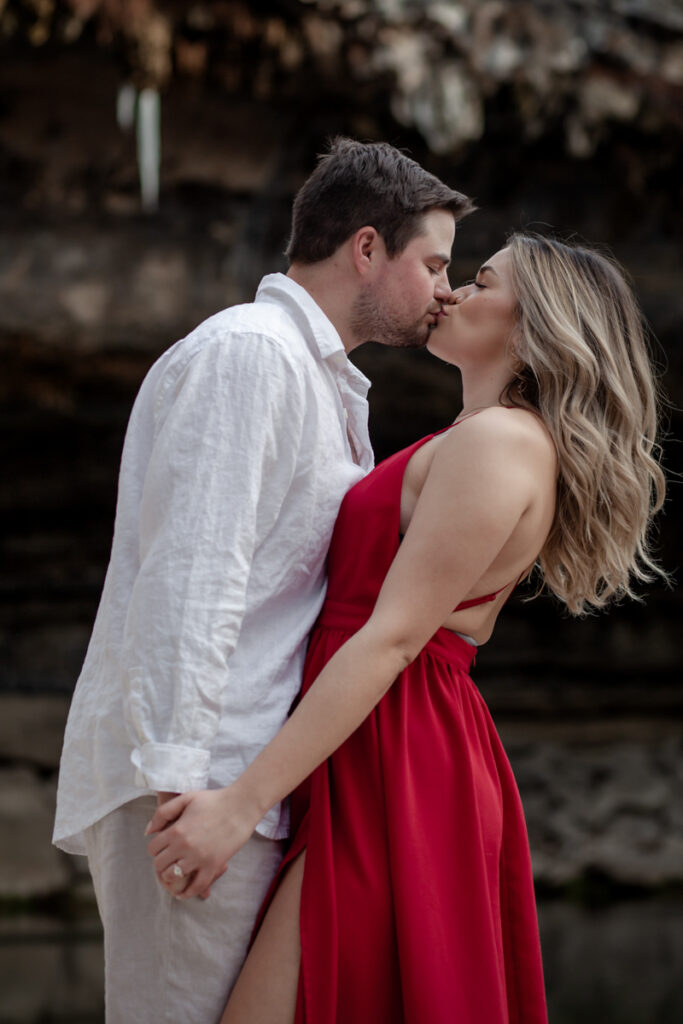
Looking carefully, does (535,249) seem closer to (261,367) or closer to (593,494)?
(593,494)

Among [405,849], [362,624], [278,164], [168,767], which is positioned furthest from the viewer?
[278,164]

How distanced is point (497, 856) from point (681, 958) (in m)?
2.94

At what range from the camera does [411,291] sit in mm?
1576

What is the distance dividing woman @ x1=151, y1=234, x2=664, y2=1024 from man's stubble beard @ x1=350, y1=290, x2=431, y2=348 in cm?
6

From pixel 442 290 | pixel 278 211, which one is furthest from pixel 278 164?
pixel 442 290

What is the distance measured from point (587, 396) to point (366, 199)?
1.34 feet

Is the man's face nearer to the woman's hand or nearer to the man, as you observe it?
the man

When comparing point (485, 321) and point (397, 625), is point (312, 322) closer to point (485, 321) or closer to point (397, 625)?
point (485, 321)

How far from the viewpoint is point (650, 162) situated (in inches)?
152

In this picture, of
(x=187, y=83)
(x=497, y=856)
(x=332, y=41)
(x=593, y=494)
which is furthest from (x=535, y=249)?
(x=187, y=83)

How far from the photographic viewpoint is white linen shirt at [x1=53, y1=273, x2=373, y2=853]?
119cm

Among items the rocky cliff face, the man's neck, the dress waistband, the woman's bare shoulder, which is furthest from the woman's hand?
the rocky cliff face

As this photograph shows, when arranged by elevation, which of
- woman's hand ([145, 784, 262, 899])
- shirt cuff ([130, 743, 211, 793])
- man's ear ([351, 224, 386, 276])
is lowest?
woman's hand ([145, 784, 262, 899])

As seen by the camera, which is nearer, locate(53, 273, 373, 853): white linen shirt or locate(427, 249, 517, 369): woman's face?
locate(53, 273, 373, 853): white linen shirt
